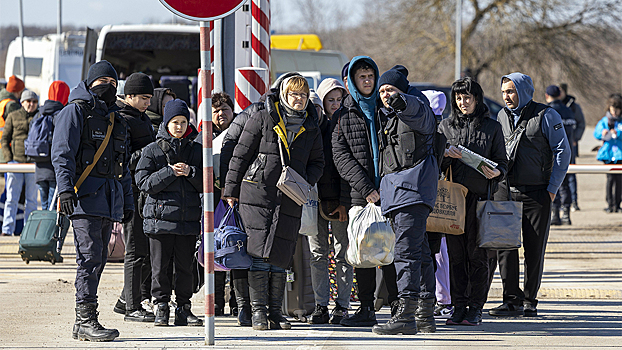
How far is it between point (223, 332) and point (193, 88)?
7575 millimetres

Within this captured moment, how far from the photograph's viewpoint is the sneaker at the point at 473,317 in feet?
22.5

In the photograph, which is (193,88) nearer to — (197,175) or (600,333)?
(197,175)

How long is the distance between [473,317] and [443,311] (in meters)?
0.48

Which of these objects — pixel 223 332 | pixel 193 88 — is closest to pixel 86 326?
pixel 223 332

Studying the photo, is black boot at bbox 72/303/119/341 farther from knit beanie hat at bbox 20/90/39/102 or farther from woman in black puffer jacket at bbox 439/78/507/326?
knit beanie hat at bbox 20/90/39/102

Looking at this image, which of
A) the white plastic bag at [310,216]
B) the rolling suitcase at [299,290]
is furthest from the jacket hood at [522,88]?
the rolling suitcase at [299,290]

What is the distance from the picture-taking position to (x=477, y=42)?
121 ft

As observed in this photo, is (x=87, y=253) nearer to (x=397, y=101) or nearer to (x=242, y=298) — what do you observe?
(x=242, y=298)

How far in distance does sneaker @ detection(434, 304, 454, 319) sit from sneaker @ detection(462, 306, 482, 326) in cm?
41

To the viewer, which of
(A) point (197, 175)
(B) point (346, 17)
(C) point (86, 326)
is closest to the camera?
(C) point (86, 326)

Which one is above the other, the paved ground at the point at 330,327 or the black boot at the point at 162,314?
the black boot at the point at 162,314

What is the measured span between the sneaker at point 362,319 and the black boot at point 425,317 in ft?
1.42

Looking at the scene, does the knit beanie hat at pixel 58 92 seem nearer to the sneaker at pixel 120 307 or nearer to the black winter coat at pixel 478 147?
the sneaker at pixel 120 307

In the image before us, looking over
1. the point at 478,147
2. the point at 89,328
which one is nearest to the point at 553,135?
the point at 478,147
